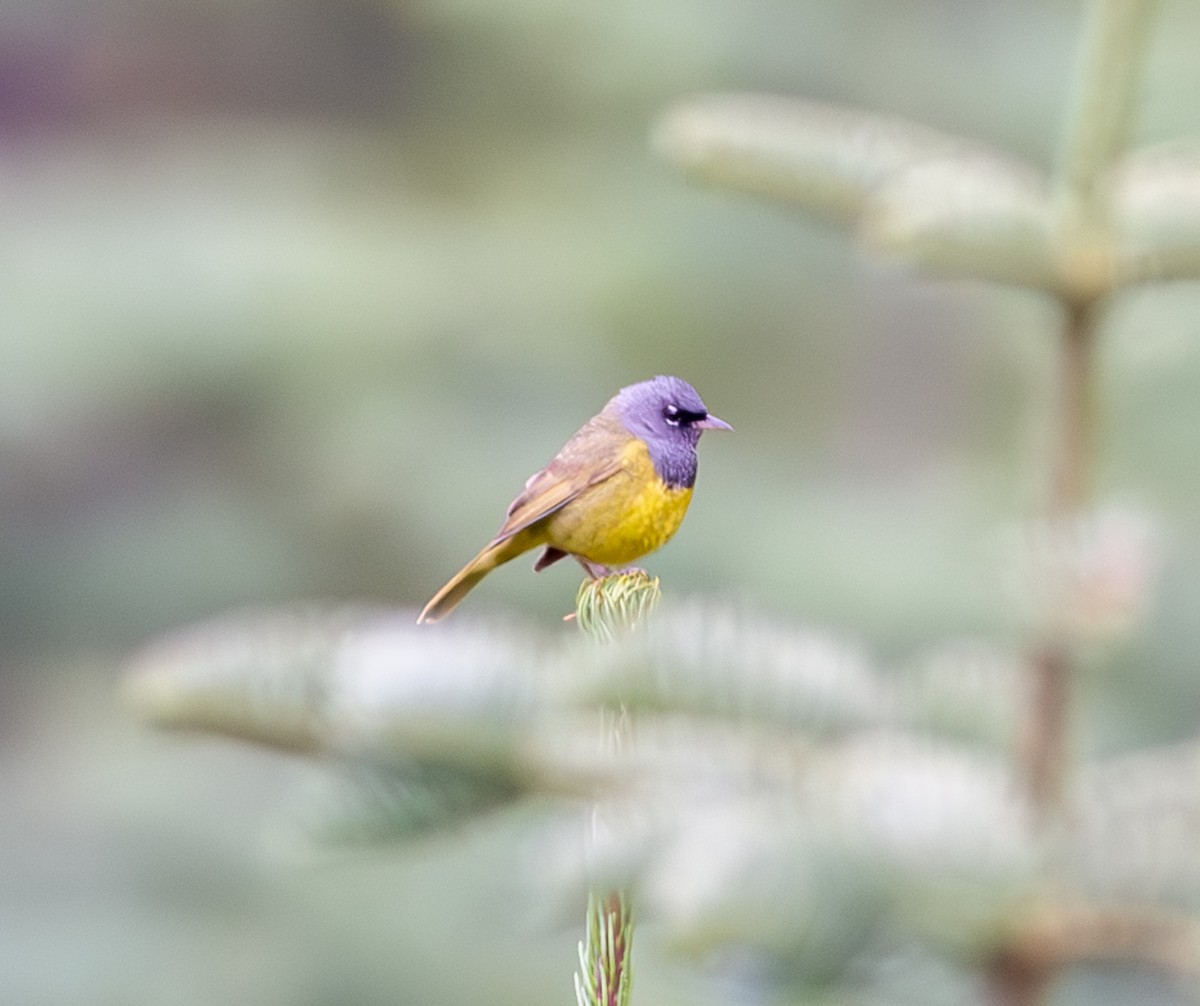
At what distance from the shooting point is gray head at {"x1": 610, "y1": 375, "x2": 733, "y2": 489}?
137cm

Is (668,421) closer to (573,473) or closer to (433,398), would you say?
(573,473)

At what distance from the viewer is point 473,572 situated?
146cm

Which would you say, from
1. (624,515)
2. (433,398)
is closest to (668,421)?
(624,515)

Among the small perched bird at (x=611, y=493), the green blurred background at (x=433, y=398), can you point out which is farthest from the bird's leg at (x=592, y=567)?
the green blurred background at (x=433, y=398)

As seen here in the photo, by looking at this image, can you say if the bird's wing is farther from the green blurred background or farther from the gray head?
the green blurred background

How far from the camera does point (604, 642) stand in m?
1.04

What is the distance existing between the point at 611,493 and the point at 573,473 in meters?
0.04

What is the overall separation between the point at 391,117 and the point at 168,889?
370 cm

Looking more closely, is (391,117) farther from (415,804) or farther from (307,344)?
(415,804)

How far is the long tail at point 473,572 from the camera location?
134 centimetres

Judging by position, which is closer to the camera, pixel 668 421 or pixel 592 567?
pixel 668 421

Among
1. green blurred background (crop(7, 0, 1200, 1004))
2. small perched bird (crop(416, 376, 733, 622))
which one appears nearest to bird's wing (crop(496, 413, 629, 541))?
small perched bird (crop(416, 376, 733, 622))

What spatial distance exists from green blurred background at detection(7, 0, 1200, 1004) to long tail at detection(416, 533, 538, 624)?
2778mm

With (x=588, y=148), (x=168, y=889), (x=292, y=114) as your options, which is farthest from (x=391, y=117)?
(x=168, y=889)
